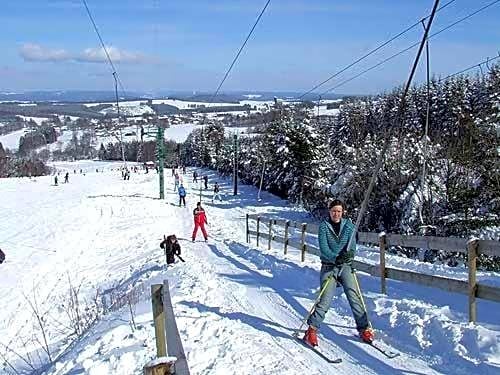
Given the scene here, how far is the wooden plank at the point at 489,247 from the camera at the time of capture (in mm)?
6828

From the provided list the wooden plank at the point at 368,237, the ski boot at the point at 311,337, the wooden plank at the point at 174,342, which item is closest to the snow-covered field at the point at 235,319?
the ski boot at the point at 311,337

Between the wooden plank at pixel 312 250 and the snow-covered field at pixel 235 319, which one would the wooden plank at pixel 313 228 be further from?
the snow-covered field at pixel 235 319

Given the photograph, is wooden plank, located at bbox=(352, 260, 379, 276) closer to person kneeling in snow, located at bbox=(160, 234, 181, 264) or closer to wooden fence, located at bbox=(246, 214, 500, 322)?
wooden fence, located at bbox=(246, 214, 500, 322)

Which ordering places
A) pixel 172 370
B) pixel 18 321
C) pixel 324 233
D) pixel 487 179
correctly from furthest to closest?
pixel 487 179 → pixel 18 321 → pixel 324 233 → pixel 172 370

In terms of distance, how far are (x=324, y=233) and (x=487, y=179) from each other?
46.9 ft

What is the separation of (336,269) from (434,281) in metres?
1.74

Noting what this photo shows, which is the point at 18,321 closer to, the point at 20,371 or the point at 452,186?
the point at 20,371

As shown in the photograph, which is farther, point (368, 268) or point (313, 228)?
point (313, 228)

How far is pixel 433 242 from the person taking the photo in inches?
338

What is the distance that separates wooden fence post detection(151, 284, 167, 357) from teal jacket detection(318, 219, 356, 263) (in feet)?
8.04

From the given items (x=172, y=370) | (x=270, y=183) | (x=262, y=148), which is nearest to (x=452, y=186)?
(x=172, y=370)

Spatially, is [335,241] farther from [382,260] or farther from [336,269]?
[382,260]

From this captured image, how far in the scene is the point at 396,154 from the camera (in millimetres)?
28000

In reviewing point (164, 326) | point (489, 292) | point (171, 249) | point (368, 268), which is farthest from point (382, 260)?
point (171, 249)
